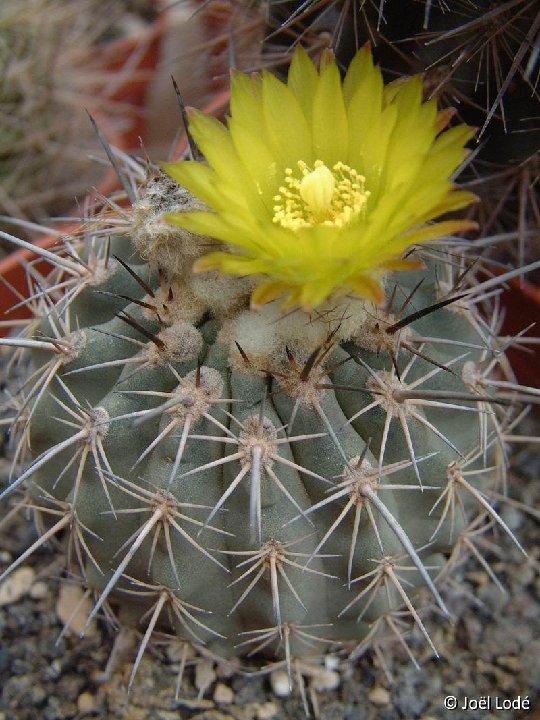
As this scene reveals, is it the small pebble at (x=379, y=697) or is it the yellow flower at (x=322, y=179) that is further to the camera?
the small pebble at (x=379, y=697)

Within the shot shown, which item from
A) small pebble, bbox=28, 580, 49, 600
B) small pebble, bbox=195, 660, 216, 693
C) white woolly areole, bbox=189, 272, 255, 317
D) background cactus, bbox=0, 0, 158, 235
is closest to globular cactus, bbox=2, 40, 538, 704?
white woolly areole, bbox=189, 272, 255, 317

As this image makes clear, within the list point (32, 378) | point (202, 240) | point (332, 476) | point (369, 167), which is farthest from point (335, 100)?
point (32, 378)

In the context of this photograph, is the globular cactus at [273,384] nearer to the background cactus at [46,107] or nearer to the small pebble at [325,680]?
the small pebble at [325,680]

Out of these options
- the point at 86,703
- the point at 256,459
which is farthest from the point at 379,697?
the point at 256,459

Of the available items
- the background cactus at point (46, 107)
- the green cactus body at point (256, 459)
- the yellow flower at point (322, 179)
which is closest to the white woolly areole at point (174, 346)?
the green cactus body at point (256, 459)

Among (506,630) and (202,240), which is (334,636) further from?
(202,240)

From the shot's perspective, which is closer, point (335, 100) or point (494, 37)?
point (335, 100)

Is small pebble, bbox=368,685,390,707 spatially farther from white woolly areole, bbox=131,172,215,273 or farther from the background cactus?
the background cactus
